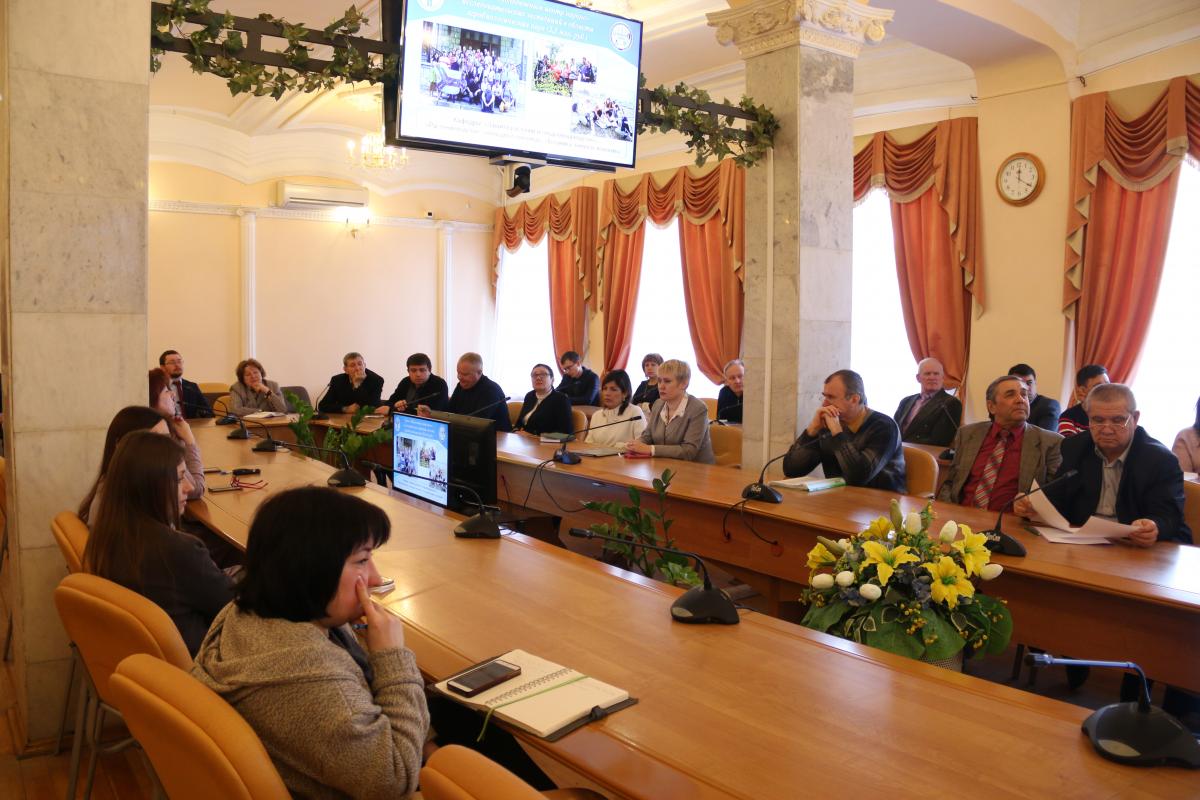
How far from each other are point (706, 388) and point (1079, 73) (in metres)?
4.12

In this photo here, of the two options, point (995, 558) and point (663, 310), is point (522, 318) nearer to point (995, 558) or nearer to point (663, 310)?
point (663, 310)

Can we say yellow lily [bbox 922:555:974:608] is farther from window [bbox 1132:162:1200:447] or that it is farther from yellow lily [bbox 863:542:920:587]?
window [bbox 1132:162:1200:447]

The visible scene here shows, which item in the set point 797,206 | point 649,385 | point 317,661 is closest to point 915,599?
point 317,661

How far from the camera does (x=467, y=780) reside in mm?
1088

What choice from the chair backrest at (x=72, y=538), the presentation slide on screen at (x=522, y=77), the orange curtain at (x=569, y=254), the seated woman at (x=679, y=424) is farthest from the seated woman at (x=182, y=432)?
the orange curtain at (x=569, y=254)

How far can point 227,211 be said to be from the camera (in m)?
10.1

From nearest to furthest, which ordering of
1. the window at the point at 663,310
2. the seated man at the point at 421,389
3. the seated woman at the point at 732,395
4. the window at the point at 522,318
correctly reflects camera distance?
1. the seated man at the point at 421,389
2. the seated woman at the point at 732,395
3. the window at the point at 663,310
4. the window at the point at 522,318

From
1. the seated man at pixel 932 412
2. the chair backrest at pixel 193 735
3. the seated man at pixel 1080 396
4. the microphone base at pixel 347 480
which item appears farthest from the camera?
the seated man at pixel 932 412

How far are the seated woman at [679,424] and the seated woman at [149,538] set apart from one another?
3.09 metres

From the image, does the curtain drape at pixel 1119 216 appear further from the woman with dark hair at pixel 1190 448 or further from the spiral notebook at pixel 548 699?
the spiral notebook at pixel 548 699

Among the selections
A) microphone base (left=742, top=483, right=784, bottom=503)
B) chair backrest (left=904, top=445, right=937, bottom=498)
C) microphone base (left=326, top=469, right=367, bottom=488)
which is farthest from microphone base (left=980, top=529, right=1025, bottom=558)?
microphone base (left=326, top=469, right=367, bottom=488)

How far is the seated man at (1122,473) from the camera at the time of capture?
3320mm

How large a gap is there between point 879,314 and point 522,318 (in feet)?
17.0

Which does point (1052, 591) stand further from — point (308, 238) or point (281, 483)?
point (308, 238)
